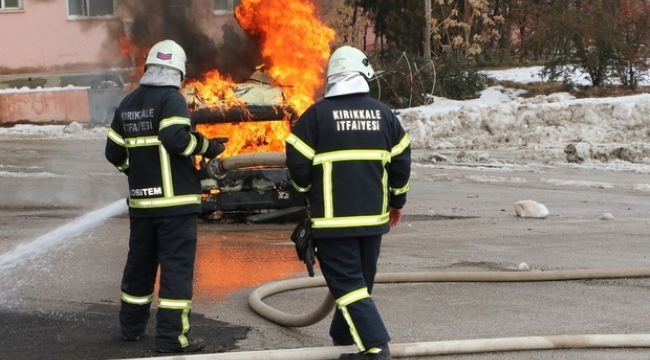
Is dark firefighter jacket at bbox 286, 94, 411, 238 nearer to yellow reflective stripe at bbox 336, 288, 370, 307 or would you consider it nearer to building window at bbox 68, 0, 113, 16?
yellow reflective stripe at bbox 336, 288, 370, 307

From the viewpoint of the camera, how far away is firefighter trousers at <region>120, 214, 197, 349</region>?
6.25m

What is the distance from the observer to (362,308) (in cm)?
570

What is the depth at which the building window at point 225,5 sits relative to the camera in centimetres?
1465

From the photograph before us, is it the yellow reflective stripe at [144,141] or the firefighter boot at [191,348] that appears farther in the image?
the yellow reflective stripe at [144,141]

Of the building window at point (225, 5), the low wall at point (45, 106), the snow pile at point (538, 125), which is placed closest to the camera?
the building window at point (225, 5)

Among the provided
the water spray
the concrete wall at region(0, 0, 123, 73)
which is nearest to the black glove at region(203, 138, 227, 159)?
the water spray

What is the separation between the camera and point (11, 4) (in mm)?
29391

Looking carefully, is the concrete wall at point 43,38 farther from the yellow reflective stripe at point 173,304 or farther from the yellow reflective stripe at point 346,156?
the yellow reflective stripe at point 346,156

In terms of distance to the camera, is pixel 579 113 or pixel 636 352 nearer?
pixel 636 352

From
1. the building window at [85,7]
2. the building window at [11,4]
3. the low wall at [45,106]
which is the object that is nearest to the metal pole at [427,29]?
the building window at [85,7]

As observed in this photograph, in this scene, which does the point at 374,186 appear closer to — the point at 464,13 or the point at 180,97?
the point at 180,97

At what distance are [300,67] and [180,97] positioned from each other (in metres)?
6.80

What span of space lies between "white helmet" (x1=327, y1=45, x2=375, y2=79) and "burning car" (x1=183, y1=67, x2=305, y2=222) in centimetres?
522

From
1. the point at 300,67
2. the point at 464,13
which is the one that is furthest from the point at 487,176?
the point at 464,13
